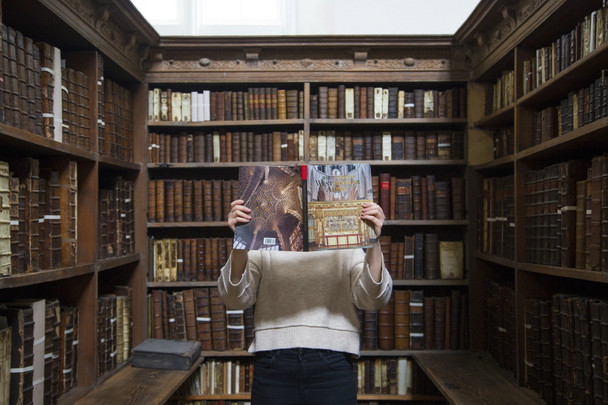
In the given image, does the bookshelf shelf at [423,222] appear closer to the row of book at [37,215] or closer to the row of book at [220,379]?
the row of book at [220,379]

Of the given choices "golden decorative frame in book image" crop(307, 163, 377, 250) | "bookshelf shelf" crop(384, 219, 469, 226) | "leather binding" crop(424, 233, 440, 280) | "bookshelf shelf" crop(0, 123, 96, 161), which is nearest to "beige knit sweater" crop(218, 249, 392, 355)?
"golden decorative frame in book image" crop(307, 163, 377, 250)

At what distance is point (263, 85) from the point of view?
3131 mm

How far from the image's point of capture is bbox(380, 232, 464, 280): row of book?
9.84 ft

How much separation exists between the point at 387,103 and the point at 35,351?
230cm

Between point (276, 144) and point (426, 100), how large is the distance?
0.98m

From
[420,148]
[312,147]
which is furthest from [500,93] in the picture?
[312,147]

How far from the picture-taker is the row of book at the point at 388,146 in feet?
10.0

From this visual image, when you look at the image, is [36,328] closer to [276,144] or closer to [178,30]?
[276,144]

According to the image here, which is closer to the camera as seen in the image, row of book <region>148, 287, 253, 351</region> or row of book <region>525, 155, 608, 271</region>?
row of book <region>525, 155, 608, 271</region>

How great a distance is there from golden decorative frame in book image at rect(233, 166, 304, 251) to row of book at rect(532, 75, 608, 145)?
111 cm

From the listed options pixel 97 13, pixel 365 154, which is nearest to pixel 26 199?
pixel 97 13

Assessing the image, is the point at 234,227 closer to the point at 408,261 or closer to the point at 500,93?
the point at 408,261

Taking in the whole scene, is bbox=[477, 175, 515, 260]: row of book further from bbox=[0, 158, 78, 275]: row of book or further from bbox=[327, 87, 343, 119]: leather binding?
bbox=[0, 158, 78, 275]: row of book

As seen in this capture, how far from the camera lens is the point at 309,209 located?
1.65 m
